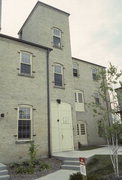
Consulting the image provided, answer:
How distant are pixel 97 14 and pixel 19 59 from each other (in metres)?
6.29

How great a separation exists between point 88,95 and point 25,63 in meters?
9.28

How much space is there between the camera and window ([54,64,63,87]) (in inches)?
516

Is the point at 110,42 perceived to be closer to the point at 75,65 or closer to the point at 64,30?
the point at 64,30

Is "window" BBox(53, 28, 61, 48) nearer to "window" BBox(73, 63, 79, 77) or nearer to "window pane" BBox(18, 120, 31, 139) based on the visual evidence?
"window" BBox(73, 63, 79, 77)

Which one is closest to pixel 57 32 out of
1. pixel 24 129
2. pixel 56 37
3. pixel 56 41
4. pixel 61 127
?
pixel 56 37

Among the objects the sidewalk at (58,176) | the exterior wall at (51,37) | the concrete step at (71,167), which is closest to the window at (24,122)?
the exterior wall at (51,37)

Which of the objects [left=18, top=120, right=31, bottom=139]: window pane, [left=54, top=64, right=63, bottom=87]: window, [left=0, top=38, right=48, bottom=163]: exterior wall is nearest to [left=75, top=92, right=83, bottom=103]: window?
[left=54, top=64, right=63, bottom=87]: window

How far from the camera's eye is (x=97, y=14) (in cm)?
1058

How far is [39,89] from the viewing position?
11.6 m

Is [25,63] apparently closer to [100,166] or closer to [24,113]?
[24,113]

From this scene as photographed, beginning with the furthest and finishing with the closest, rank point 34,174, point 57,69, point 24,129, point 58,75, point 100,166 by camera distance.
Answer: point 57,69 < point 58,75 < point 24,129 < point 100,166 < point 34,174

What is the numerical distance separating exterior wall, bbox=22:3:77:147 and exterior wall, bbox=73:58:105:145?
367 centimetres

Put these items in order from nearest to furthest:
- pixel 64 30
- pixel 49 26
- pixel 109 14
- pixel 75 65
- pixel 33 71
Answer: pixel 109 14 → pixel 33 71 → pixel 49 26 → pixel 64 30 → pixel 75 65

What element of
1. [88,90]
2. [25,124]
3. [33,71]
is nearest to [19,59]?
[33,71]
